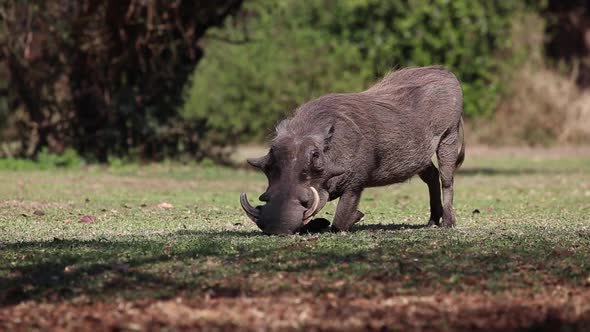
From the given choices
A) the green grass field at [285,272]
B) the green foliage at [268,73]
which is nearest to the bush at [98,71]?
the green foliage at [268,73]

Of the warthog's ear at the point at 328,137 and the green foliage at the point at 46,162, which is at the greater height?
the warthog's ear at the point at 328,137

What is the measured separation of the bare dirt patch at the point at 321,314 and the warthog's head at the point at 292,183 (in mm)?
2226

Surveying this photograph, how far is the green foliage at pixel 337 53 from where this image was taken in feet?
82.2

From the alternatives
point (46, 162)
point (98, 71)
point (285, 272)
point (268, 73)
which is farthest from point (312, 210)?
point (268, 73)

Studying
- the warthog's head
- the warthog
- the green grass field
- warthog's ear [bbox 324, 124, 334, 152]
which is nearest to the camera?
the green grass field

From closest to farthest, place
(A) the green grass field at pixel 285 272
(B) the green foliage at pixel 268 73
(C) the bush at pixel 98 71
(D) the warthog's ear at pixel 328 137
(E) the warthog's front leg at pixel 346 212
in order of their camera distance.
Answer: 1. (A) the green grass field at pixel 285 272
2. (D) the warthog's ear at pixel 328 137
3. (E) the warthog's front leg at pixel 346 212
4. (C) the bush at pixel 98 71
5. (B) the green foliage at pixel 268 73

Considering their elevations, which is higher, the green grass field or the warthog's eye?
the warthog's eye

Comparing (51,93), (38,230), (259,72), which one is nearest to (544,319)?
(38,230)

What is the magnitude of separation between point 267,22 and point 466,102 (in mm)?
4626

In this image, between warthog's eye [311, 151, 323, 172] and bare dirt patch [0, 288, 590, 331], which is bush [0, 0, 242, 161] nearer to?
warthog's eye [311, 151, 323, 172]

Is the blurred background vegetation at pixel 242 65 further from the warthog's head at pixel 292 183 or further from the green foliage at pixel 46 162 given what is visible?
the warthog's head at pixel 292 183

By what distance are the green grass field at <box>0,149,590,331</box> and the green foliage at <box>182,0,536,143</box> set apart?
1276cm

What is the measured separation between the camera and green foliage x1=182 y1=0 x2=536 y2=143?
25.0 meters

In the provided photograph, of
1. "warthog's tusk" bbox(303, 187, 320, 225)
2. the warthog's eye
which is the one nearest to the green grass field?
"warthog's tusk" bbox(303, 187, 320, 225)
